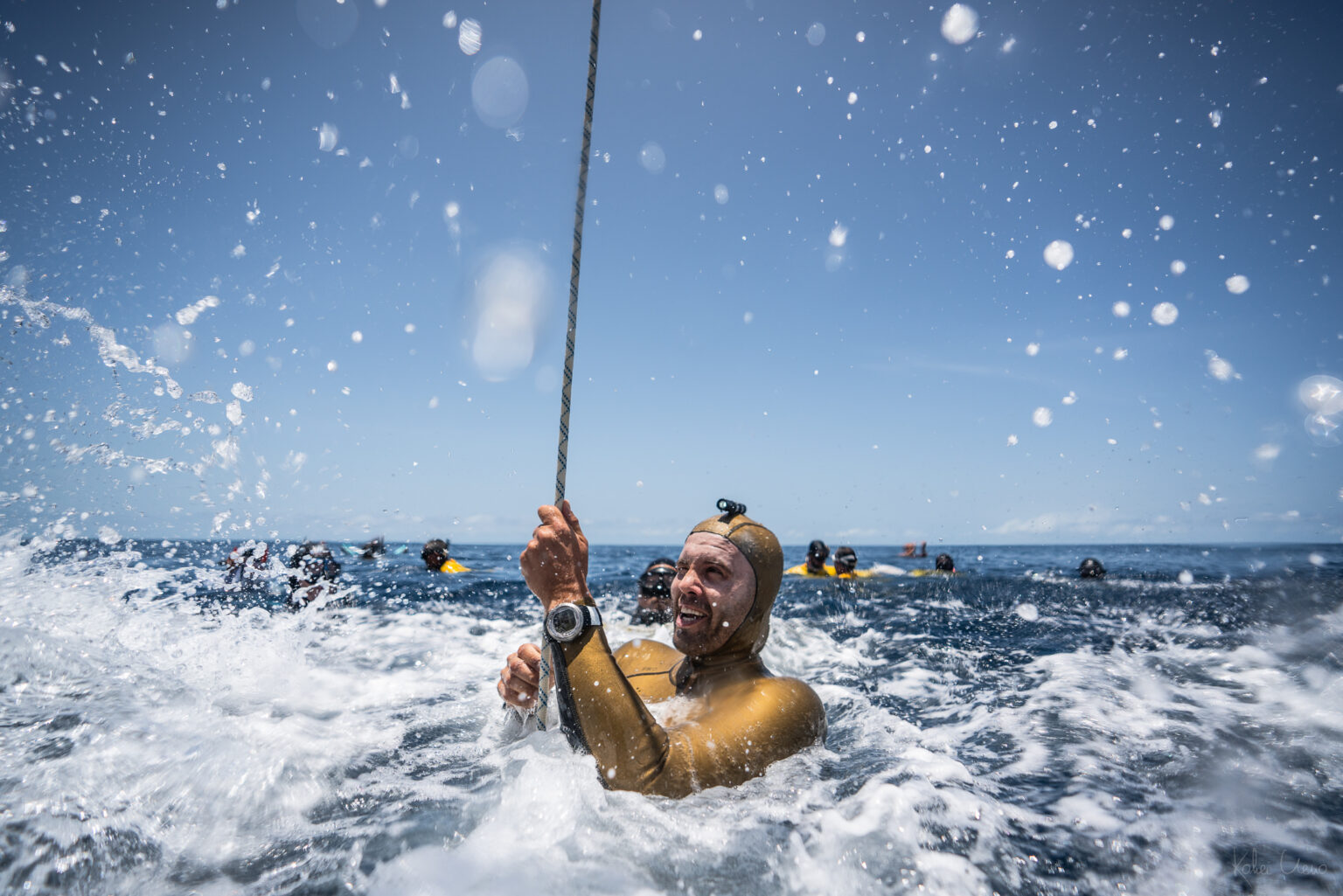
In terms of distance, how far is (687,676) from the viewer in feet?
12.7

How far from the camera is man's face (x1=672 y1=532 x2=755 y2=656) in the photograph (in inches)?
140

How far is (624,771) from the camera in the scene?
2.71 m

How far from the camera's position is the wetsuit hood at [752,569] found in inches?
145

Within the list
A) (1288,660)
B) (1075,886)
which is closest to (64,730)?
(1075,886)

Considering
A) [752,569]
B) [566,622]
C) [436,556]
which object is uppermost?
[752,569]

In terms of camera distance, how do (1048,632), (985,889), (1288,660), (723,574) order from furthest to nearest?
(1048,632)
(1288,660)
(723,574)
(985,889)

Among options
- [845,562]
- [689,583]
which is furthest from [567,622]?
[845,562]

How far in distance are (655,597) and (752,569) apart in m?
5.92

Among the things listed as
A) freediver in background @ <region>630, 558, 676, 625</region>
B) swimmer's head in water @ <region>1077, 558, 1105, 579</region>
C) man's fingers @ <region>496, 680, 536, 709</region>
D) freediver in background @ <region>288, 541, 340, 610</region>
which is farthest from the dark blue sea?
swimmer's head in water @ <region>1077, 558, 1105, 579</region>

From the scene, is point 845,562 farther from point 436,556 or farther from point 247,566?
point 247,566

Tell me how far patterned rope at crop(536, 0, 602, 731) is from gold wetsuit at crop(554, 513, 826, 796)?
9 cm

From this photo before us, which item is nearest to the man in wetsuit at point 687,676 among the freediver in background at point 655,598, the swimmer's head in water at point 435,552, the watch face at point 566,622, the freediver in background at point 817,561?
the watch face at point 566,622

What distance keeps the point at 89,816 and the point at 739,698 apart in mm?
2845

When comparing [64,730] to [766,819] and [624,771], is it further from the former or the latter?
[766,819]
